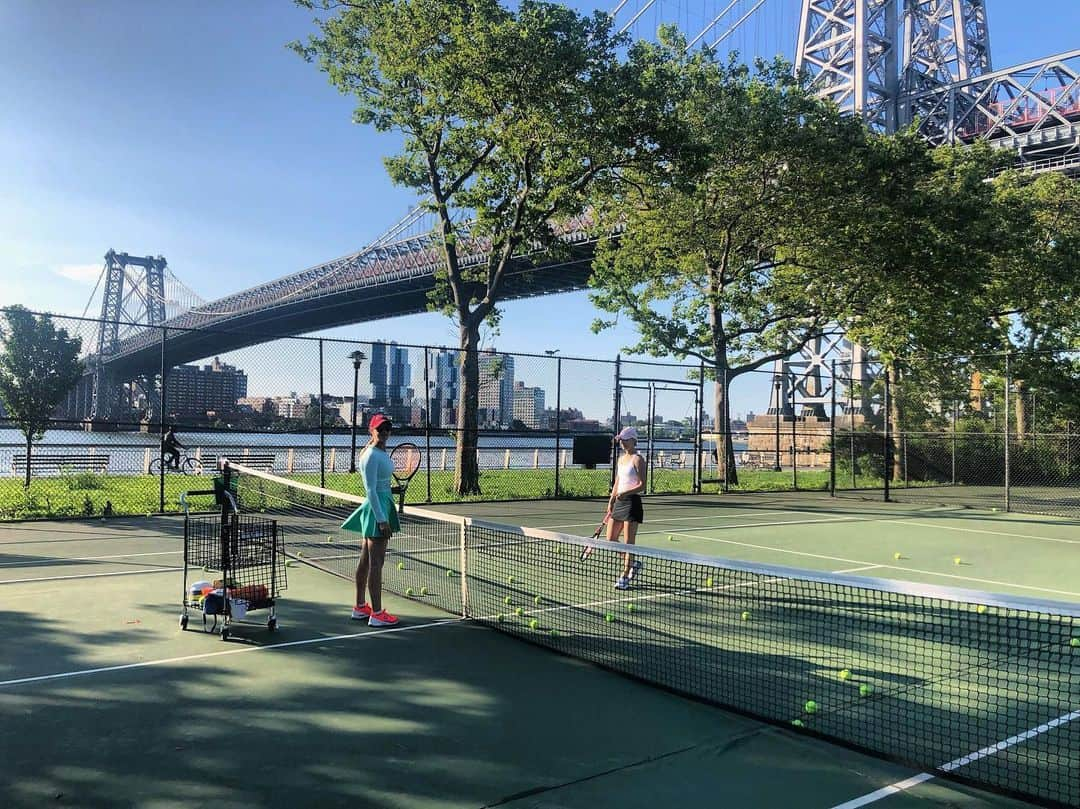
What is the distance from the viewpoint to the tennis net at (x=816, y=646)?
421cm

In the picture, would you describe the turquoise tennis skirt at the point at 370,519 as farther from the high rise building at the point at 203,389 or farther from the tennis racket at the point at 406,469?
the high rise building at the point at 203,389

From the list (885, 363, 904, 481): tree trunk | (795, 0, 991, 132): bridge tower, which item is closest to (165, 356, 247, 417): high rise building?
(885, 363, 904, 481): tree trunk

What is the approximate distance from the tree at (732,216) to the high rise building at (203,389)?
33.4ft

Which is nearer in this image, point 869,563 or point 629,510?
point 629,510

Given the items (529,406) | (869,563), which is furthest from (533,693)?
(529,406)


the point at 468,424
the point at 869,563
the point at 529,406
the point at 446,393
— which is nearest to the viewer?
the point at 869,563

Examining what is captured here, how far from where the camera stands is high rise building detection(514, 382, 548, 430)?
19375 millimetres

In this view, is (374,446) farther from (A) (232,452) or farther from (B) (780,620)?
(A) (232,452)

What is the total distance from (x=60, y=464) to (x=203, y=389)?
4843 millimetres

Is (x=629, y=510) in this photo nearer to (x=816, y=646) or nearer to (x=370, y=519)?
(x=816, y=646)

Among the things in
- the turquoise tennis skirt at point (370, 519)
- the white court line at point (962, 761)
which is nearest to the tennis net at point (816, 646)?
the white court line at point (962, 761)

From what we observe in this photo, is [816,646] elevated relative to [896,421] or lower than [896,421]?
lower

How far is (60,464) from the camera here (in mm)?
17172

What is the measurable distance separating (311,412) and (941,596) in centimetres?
1377
